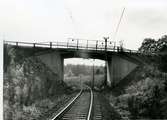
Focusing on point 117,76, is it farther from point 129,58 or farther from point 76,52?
point 76,52

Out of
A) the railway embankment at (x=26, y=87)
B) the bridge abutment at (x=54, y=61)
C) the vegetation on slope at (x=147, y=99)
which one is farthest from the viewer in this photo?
the bridge abutment at (x=54, y=61)

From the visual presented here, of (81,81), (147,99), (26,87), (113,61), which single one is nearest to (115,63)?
(113,61)

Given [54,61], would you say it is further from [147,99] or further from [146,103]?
[146,103]

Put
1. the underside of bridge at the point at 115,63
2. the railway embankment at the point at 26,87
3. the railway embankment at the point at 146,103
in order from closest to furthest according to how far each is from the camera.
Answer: the railway embankment at the point at 26,87
the railway embankment at the point at 146,103
the underside of bridge at the point at 115,63

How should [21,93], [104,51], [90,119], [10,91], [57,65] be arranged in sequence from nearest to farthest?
[90,119], [10,91], [21,93], [57,65], [104,51]

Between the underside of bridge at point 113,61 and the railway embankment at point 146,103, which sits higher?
the underside of bridge at point 113,61

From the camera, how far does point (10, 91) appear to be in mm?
20141

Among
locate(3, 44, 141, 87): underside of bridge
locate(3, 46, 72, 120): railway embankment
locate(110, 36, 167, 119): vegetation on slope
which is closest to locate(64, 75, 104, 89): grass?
locate(3, 44, 141, 87): underside of bridge

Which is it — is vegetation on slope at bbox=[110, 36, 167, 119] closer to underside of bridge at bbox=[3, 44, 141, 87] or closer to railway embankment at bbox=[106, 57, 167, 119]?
railway embankment at bbox=[106, 57, 167, 119]

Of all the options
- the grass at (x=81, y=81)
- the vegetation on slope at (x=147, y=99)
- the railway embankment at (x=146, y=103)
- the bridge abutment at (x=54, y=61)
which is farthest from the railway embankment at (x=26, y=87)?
the grass at (x=81, y=81)

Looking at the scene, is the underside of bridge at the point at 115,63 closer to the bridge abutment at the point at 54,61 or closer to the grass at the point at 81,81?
the bridge abutment at the point at 54,61

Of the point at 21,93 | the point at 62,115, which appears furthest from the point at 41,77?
the point at 62,115

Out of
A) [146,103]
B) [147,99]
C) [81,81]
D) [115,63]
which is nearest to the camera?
[146,103]

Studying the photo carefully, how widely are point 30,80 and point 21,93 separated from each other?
13.9ft
